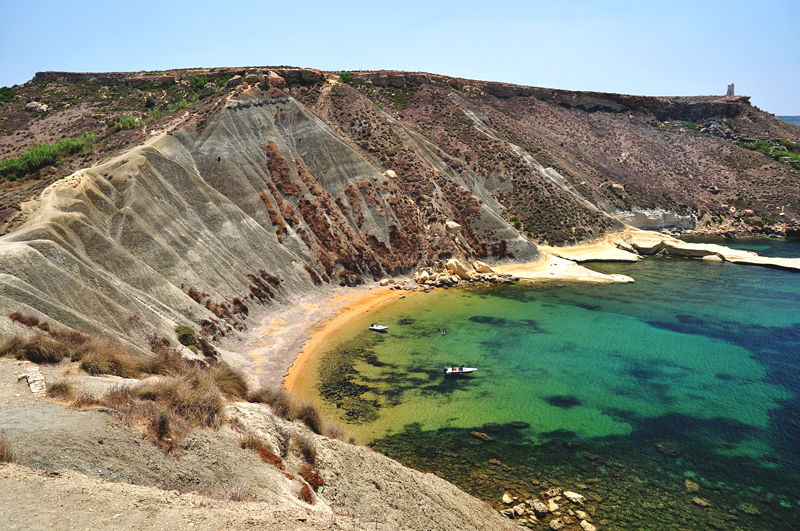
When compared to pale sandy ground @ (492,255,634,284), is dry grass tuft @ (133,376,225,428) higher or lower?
higher

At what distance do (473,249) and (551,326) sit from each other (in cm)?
2318

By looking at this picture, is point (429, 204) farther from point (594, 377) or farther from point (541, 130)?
point (541, 130)

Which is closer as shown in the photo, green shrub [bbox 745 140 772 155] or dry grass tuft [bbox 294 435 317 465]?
dry grass tuft [bbox 294 435 317 465]

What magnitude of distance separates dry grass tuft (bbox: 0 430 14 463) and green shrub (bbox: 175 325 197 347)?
18.8m

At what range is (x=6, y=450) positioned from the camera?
34.5ft

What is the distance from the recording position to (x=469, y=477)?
21797 mm

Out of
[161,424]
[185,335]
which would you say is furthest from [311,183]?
[161,424]

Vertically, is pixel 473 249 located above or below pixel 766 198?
below

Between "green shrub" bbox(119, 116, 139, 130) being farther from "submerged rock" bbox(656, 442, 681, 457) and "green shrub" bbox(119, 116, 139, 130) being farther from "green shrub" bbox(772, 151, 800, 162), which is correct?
"green shrub" bbox(772, 151, 800, 162)

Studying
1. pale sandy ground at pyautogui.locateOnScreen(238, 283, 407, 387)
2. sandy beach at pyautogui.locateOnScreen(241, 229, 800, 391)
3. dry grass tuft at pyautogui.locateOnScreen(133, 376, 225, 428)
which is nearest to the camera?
dry grass tuft at pyautogui.locateOnScreen(133, 376, 225, 428)

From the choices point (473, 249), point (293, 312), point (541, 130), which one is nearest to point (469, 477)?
point (293, 312)

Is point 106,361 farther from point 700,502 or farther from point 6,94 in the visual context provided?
point 6,94

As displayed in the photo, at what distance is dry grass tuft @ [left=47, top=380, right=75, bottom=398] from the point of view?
48.4ft

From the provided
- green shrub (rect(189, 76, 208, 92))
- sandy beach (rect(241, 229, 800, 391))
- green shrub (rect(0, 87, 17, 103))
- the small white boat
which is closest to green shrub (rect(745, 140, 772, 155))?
sandy beach (rect(241, 229, 800, 391))
